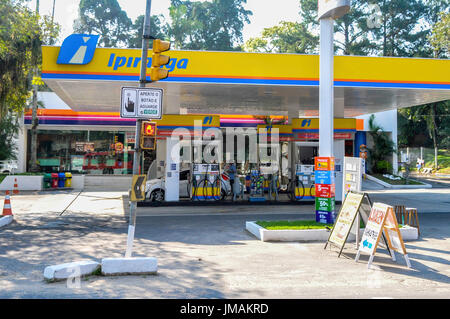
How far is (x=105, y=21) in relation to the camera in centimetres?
5559

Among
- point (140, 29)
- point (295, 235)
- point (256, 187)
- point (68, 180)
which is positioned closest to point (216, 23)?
point (140, 29)

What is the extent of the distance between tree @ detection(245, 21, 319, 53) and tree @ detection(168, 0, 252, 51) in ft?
20.7

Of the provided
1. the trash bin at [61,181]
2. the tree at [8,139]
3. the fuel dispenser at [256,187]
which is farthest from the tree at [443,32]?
the tree at [8,139]

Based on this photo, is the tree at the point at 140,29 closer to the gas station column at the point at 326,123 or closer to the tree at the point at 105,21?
the tree at the point at 105,21

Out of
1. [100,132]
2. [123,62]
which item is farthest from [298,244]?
[100,132]

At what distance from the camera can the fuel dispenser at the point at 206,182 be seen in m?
17.3

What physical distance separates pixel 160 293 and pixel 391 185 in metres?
24.5

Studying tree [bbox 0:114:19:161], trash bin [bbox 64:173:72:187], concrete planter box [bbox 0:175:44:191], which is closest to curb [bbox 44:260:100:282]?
concrete planter box [bbox 0:175:44:191]

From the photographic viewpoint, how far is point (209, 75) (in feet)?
45.5

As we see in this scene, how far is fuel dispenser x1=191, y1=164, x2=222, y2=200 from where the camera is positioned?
17344 mm

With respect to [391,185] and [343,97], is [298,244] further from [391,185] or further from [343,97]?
[391,185]

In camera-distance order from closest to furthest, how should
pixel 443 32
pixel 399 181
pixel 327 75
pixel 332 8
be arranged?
pixel 332 8, pixel 327 75, pixel 399 181, pixel 443 32

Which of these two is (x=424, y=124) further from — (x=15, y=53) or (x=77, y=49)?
(x=15, y=53)

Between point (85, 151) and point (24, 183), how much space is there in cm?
649
